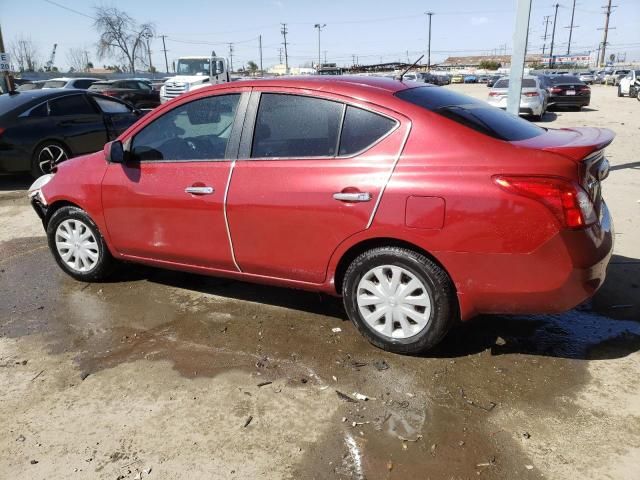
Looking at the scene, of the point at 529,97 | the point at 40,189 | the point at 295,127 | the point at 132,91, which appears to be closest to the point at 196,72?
the point at 132,91

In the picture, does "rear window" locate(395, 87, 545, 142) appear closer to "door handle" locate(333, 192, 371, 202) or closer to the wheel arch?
"door handle" locate(333, 192, 371, 202)

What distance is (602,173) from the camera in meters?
3.20

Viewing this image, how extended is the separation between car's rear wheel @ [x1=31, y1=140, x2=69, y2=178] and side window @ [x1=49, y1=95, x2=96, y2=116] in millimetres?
549

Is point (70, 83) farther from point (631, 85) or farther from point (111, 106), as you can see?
point (631, 85)

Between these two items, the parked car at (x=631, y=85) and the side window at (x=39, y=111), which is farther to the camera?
the parked car at (x=631, y=85)

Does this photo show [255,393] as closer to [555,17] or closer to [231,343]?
[231,343]

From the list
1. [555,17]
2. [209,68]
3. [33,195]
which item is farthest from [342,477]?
[555,17]

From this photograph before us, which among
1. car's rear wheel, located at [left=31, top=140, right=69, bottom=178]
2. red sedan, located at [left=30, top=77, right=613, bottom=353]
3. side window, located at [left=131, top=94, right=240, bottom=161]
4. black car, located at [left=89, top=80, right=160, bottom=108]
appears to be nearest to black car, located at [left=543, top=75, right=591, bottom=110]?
black car, located at [left=89, top=80, right=160, bottom=108]

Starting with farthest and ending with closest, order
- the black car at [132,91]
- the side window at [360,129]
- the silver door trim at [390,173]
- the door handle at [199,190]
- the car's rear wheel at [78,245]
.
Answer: the black car at [132,91] < the car's rear wheel at [78,245] < the door handle at [199,190] < the side window at [360,129] < the silver door trim at [390,173]

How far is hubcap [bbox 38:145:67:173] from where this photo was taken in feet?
28.7

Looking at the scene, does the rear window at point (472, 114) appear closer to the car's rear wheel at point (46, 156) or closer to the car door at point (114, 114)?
the car's rear wheel at point (46, 156)

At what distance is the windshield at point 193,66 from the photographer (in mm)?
23891

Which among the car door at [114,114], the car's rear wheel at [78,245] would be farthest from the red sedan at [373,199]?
the car door at [114,114]

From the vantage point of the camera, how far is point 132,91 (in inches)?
859
